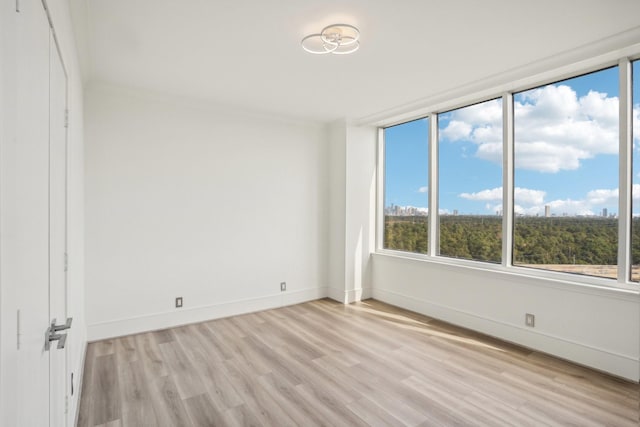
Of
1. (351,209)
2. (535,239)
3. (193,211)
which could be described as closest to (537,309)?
(535,239)

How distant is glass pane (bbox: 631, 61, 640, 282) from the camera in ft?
9.16

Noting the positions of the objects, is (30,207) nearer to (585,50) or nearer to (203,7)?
(203,7)

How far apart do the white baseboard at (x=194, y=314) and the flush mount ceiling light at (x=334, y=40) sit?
3116 mm

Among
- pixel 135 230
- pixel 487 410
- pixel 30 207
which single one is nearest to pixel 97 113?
pixel 135 230

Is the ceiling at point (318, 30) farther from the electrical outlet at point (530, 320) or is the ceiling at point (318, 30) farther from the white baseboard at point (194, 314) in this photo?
the white baseboard at point (194, 314)

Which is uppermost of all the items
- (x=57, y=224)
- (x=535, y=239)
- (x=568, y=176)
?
(x=568, y=176)

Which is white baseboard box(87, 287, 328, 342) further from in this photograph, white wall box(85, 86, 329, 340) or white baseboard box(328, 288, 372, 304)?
white baseboard box(328, 288, 372, 304)

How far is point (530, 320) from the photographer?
3.31 metres

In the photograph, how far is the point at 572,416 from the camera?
2.24 metres

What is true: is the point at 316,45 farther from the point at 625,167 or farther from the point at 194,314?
the point at 194,314

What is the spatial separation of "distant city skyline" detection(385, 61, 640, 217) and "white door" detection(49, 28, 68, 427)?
3.86 m

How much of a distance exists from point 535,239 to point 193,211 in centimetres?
374

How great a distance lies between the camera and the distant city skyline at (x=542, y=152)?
299cm

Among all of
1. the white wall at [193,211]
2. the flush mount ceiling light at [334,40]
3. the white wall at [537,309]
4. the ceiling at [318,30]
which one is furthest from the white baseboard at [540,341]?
the flush mount ceiling light at [334,40]
